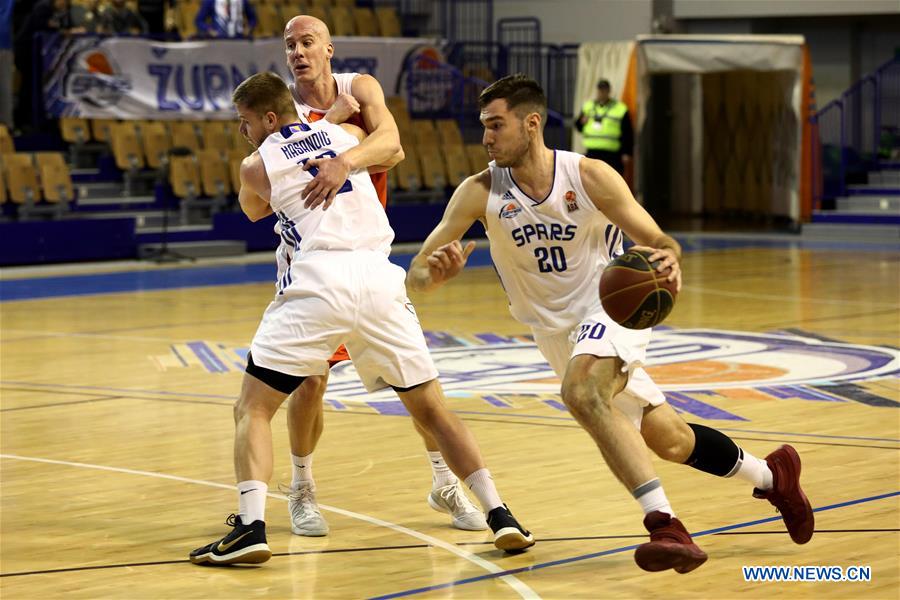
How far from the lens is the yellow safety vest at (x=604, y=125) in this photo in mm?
20656

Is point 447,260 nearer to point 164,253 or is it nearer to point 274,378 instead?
point 274,378

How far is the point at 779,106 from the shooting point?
80.7 ft

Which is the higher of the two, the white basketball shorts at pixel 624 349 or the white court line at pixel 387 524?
the white basketball shorts at pixel 624 349

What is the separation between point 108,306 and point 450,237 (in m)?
9.13

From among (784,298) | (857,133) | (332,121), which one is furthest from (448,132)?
(332,121)

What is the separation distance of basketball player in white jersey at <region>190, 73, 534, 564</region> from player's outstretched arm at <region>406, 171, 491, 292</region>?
0.51ft

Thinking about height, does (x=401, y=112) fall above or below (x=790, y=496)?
above

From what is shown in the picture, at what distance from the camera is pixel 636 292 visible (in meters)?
4.86

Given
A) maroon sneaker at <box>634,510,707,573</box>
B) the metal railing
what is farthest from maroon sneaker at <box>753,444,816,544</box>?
the metal railing

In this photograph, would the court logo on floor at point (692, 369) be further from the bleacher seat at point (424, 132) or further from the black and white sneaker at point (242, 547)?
the bleacher seat at point (424, 132)

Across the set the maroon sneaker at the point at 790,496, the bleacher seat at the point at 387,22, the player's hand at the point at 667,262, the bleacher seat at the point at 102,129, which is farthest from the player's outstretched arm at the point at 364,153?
the bleacher seat at the point at 387,22

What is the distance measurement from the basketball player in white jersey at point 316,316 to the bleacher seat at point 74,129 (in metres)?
14.5

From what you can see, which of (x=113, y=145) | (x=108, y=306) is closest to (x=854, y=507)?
(x=108, y=306)

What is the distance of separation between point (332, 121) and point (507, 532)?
5.67 feet
